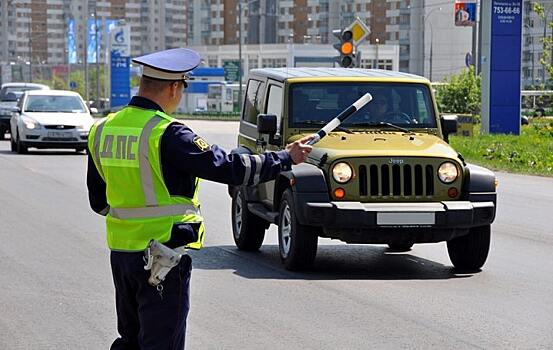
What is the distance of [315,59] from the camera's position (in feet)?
368

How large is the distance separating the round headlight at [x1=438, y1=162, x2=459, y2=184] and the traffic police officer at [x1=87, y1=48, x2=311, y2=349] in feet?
19.2

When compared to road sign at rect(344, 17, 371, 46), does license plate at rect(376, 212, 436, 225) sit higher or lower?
lower

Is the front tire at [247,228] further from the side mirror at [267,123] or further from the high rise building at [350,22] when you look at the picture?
the high rise building at [350,22]

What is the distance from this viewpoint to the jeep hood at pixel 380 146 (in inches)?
431

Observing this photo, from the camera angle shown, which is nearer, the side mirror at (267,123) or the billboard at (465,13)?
the side mirror at (267,123)

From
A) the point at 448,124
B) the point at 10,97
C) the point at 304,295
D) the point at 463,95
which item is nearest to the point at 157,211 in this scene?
the point at 304,295

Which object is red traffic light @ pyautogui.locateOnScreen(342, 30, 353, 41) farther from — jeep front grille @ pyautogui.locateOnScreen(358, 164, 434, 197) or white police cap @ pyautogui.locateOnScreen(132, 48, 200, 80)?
white police cap @ pyautogui.locateOnScreen(132, 48, 200, 80)

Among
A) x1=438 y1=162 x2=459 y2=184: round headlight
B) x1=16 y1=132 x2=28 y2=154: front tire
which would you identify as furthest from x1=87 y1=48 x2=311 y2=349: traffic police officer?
x1=16 y1=132 x2=28 y2=154: front tire

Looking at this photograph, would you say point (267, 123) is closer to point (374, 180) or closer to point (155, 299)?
point (374, 180)

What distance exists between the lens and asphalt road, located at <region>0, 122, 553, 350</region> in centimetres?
821

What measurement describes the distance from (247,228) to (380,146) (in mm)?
2074

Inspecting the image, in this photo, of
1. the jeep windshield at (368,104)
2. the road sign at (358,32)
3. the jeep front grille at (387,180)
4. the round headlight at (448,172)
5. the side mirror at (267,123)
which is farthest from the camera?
the road sign at (358,32)

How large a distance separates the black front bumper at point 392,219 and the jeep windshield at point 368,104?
1.54m

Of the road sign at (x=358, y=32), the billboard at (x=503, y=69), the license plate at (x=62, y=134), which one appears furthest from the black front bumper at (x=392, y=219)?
the billboard at (x=503, y=69)
